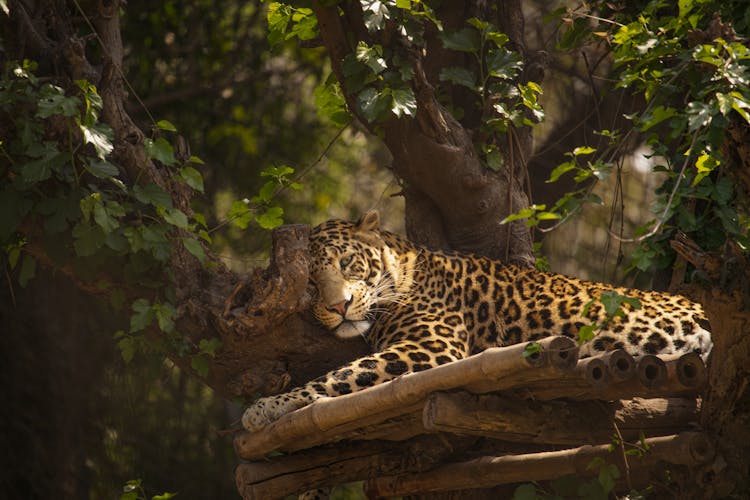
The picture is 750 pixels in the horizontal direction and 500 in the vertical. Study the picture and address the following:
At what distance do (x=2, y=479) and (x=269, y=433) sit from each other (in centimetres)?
456

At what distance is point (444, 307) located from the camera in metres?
6.46

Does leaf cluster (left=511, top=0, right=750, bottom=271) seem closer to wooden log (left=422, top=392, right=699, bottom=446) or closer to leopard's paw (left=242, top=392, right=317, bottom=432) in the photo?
wooden log (left=422, top=392, right=699, bottom=446)

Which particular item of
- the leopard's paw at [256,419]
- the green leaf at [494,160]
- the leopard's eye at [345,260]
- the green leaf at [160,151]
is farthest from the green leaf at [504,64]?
the leopard's paw at [256,419]

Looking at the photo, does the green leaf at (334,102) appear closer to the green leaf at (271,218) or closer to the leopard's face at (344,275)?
the leopard's face at (344,275)

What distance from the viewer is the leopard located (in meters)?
5.97

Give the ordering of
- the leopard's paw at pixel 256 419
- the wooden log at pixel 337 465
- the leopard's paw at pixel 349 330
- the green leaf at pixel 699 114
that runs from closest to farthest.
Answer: the green leaf at pixel 699 114 < the leopard's paw at pixel 256 419 < the wooden log at pixel 337 465 < the leopard's paw at pixel 349 330

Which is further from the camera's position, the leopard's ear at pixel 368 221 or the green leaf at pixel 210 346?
the leopard's ear at pixel 368 221

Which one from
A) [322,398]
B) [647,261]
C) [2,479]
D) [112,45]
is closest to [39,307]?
[2,479]

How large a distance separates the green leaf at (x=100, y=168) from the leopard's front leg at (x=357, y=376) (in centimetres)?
139

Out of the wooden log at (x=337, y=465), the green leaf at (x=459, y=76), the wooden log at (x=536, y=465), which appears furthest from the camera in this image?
the green leaf at (x=459, y=76)

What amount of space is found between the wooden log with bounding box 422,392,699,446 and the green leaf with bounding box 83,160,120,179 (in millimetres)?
A: 2072

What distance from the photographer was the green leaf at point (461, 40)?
6.59 meters

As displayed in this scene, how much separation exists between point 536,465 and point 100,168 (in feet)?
8.64

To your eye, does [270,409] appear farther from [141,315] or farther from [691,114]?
[691,114]
